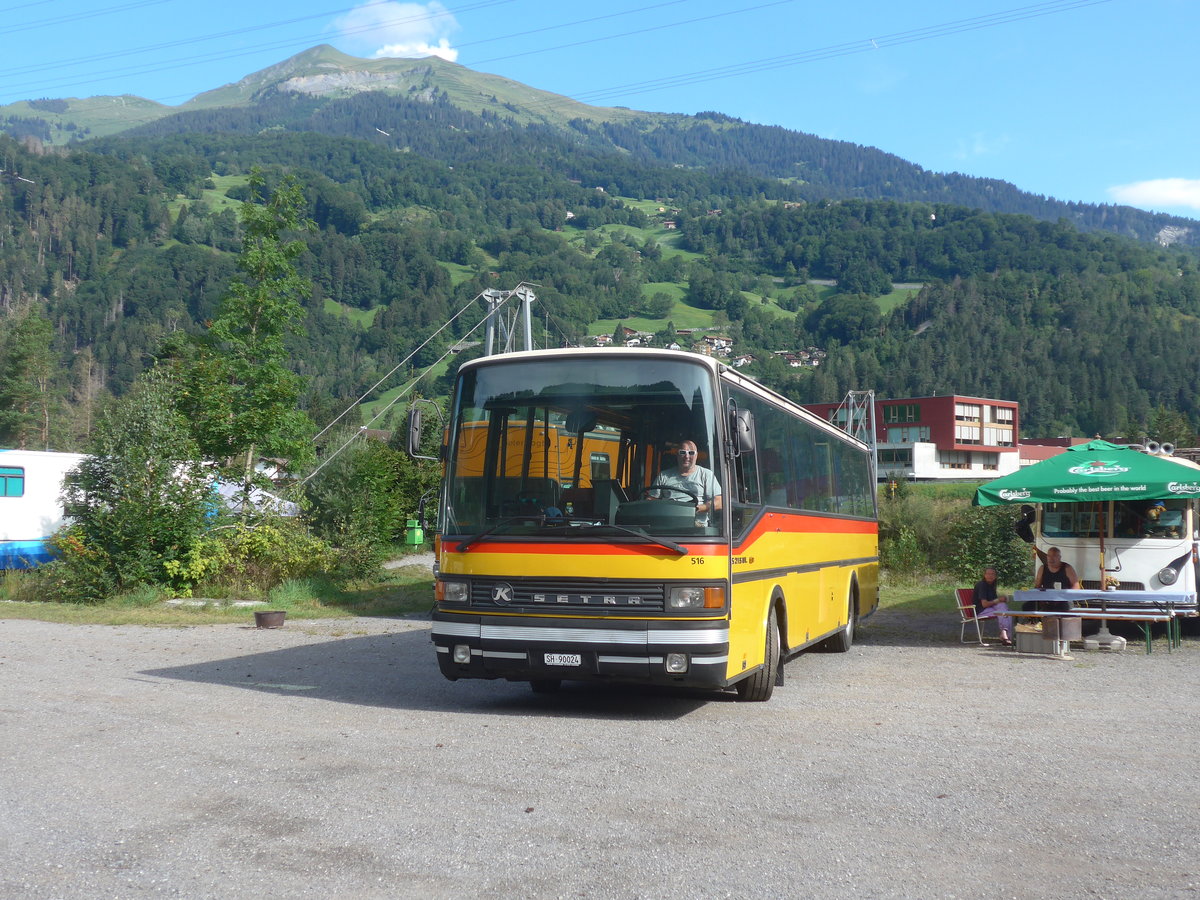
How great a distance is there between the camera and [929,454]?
10619 centimetres

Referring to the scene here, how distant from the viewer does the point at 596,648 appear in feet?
29.0

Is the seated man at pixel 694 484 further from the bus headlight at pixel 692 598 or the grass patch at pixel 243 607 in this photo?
the grass patch at pixel 243 607

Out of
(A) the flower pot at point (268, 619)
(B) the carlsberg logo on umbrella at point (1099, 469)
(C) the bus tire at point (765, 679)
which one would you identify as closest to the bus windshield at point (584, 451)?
(C) the bus tire at point (765, 679)

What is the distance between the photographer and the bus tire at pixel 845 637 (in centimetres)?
1516

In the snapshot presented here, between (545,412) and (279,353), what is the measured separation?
64.5 feet

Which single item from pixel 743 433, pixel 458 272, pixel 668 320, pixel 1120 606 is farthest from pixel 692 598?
pixel 458 272

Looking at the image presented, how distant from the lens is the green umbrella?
46.7ft

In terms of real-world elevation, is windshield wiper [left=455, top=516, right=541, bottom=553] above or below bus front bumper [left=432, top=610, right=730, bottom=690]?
above

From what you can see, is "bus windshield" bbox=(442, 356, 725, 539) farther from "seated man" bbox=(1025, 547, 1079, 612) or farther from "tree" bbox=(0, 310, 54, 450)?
"tree" bbox=(0, 310, 54, 450)

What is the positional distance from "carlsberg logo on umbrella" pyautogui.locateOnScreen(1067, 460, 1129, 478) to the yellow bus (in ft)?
22.4

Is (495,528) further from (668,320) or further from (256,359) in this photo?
(668,320)

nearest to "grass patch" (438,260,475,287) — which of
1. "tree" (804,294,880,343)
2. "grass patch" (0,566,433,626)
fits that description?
"tree" (804,294,880,343)

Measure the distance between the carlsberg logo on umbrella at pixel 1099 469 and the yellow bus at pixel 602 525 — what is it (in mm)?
6818

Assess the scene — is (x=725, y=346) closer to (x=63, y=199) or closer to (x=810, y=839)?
(x=63, y=199)
